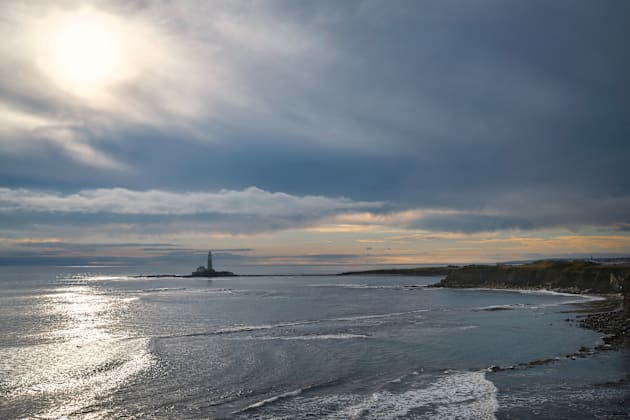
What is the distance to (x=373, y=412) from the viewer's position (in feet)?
57.1

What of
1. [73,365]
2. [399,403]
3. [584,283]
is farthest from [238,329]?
[584,283]

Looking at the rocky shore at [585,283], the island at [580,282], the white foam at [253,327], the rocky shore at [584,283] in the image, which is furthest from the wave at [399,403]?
the white foam at [253,327]

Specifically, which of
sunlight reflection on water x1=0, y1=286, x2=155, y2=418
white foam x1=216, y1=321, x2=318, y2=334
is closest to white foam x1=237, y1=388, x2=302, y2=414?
sunlight reflection on water x1=0, y1=286, x2=155, y2=418

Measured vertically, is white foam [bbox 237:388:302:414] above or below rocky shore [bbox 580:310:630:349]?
above

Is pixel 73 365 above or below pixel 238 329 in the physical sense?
above

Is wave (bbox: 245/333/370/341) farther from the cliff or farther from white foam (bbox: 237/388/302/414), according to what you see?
the cliff

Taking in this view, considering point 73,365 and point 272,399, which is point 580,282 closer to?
point 272,399

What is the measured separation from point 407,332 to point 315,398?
21009 millimetres

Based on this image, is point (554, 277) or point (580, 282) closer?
point (580, 282)

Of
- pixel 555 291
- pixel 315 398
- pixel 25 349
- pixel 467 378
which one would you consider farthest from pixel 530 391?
pixel 555 291

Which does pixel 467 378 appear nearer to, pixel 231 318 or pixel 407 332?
pixel 407 332

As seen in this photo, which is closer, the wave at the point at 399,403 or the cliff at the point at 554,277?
the wave at the point at 399,403

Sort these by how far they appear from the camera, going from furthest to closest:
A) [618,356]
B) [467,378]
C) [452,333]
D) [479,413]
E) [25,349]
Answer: [452,333] < [25,349] < [618,356] < [467,378] < [479,413]

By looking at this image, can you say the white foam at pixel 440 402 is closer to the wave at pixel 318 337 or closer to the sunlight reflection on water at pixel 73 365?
the sunlight reflection on water at pixel 73 365
